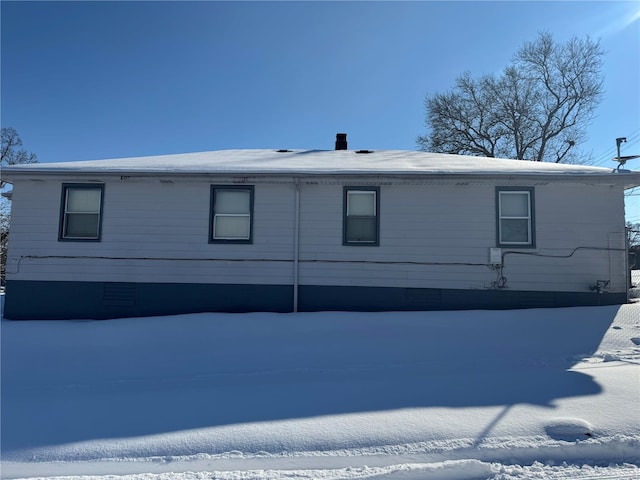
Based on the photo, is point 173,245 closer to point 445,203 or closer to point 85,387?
point 85,387

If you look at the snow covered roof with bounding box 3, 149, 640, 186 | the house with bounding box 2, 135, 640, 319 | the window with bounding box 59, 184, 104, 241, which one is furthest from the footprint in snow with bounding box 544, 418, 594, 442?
the window with bounding box 59, 184, 104, 241

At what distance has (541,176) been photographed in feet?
27.2

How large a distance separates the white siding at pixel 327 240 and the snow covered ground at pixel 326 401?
1469 mm

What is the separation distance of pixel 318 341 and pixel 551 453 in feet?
12.6

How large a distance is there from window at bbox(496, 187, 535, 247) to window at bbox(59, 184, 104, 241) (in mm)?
8477

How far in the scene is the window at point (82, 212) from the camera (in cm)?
902

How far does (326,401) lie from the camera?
428 centimetres

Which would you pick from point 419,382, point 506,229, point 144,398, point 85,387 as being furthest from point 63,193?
point 506,229

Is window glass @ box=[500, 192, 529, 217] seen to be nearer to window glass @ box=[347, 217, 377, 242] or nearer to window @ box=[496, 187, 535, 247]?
window @ box=[496, 187, 535, 247]

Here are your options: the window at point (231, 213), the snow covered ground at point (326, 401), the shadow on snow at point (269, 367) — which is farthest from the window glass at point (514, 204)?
the window at point (231, 213)

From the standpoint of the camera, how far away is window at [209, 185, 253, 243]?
29.4ft

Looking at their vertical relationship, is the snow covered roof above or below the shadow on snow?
above

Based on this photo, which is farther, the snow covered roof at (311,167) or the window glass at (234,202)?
the window glass at (234,202)

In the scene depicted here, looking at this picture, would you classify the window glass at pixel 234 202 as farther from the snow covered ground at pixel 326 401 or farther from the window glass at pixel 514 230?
the window glass at pixel 514 230
